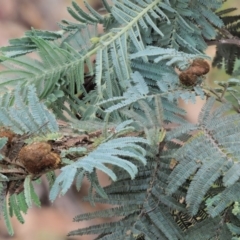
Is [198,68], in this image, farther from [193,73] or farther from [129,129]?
[129,129]

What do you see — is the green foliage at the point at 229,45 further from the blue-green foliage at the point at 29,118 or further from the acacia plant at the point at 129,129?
the blue-green foliage at the point at 29,118

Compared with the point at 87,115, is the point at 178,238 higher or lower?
lower

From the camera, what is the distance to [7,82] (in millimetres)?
433

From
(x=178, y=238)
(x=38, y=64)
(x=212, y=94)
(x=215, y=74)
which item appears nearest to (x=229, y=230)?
(x=178, y=238)

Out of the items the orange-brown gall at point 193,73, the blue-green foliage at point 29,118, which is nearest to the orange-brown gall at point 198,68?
the orange-brown gall at point 193,73

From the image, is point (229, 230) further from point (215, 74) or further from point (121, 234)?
point (215, 74)

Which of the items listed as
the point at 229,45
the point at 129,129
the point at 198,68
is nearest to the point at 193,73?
the point at 198,68

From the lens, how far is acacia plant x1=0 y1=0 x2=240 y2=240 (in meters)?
0.31

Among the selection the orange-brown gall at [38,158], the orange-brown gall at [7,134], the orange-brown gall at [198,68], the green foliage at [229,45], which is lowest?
Result: the orange-brown gall at [38,158]

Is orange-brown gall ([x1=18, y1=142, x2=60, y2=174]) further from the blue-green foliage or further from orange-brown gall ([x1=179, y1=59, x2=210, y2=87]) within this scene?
orange-brown gall ([x1=179, y1=59, x2=210, y2=87])

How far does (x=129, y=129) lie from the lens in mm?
331

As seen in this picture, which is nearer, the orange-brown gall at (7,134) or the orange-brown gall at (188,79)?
the orange-brown gall at (7,134)

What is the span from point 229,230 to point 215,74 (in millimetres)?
748

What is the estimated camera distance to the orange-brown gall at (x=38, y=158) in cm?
29
